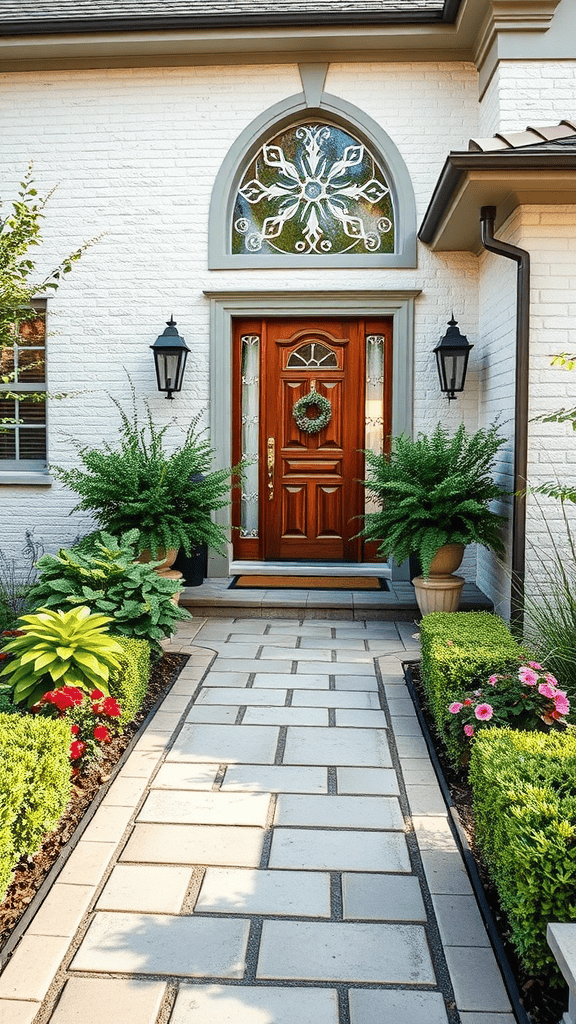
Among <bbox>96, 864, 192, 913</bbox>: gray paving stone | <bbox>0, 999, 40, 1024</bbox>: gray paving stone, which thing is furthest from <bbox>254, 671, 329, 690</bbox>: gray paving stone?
<bbox>0, 999, 40, 1024</bbox>: gray paving stone

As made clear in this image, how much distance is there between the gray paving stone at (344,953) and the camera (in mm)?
2135

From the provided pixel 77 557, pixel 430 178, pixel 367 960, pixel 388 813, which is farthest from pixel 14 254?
pixel 430 178

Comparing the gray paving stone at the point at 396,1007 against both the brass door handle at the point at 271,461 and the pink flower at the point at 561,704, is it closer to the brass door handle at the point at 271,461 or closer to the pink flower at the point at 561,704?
the pink flower at the point at 561,704

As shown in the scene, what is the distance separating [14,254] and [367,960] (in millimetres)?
3287

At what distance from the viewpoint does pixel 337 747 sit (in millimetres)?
3676

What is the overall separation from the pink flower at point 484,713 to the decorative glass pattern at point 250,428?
13.7 feet

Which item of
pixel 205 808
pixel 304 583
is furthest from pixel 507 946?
pixel 304 583

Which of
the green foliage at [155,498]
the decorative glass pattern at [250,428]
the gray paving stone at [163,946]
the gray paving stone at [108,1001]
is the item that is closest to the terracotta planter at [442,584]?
the green foliage at [155,498]

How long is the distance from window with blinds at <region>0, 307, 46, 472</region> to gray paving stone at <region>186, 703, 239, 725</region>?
3.67 meters

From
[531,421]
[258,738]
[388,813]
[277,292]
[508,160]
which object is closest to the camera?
[388,813]

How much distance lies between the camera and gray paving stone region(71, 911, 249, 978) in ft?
7.06

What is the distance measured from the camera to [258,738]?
3.77 m

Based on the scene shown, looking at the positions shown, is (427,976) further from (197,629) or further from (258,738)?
(197,629)

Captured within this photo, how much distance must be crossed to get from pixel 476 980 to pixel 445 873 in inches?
20.8
